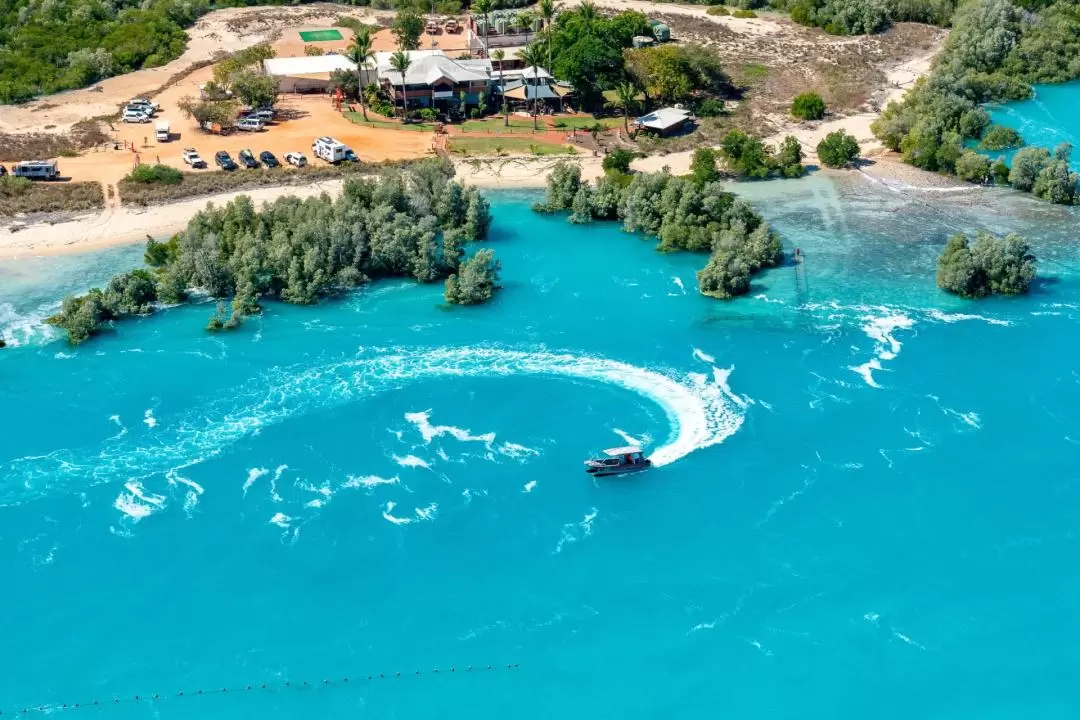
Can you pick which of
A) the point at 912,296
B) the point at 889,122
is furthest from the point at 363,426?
Result: the point at 889,122

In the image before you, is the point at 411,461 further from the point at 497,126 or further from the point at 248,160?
the point at 497,126

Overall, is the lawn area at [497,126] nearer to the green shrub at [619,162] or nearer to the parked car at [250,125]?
the green shrub at [619,162]

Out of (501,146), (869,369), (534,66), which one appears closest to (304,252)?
(501,146)

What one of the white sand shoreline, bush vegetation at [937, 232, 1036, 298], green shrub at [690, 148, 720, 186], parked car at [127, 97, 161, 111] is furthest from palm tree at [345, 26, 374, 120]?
bush vegetation at [937, 232, 1036, 298]

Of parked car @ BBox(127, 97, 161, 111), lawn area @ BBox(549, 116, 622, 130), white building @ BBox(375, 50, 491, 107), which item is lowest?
lawn area @ BBox(549, 116, 622, 130)

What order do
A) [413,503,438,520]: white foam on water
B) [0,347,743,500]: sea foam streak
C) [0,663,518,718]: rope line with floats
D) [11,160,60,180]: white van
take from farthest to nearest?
[11,160,60,180]: white van → [0,347,743,500]: sea foam streak → [413,503,438,520]: white foam on water → [0,663,518,718]: rope line with floats

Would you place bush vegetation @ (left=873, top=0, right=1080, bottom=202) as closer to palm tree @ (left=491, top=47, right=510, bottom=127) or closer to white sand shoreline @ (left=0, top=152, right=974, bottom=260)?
white sand shoreline @ (left=0, top=152, right=974, bottom=260)

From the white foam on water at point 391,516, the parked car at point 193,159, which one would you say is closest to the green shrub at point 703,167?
the parked car at point 193,159
